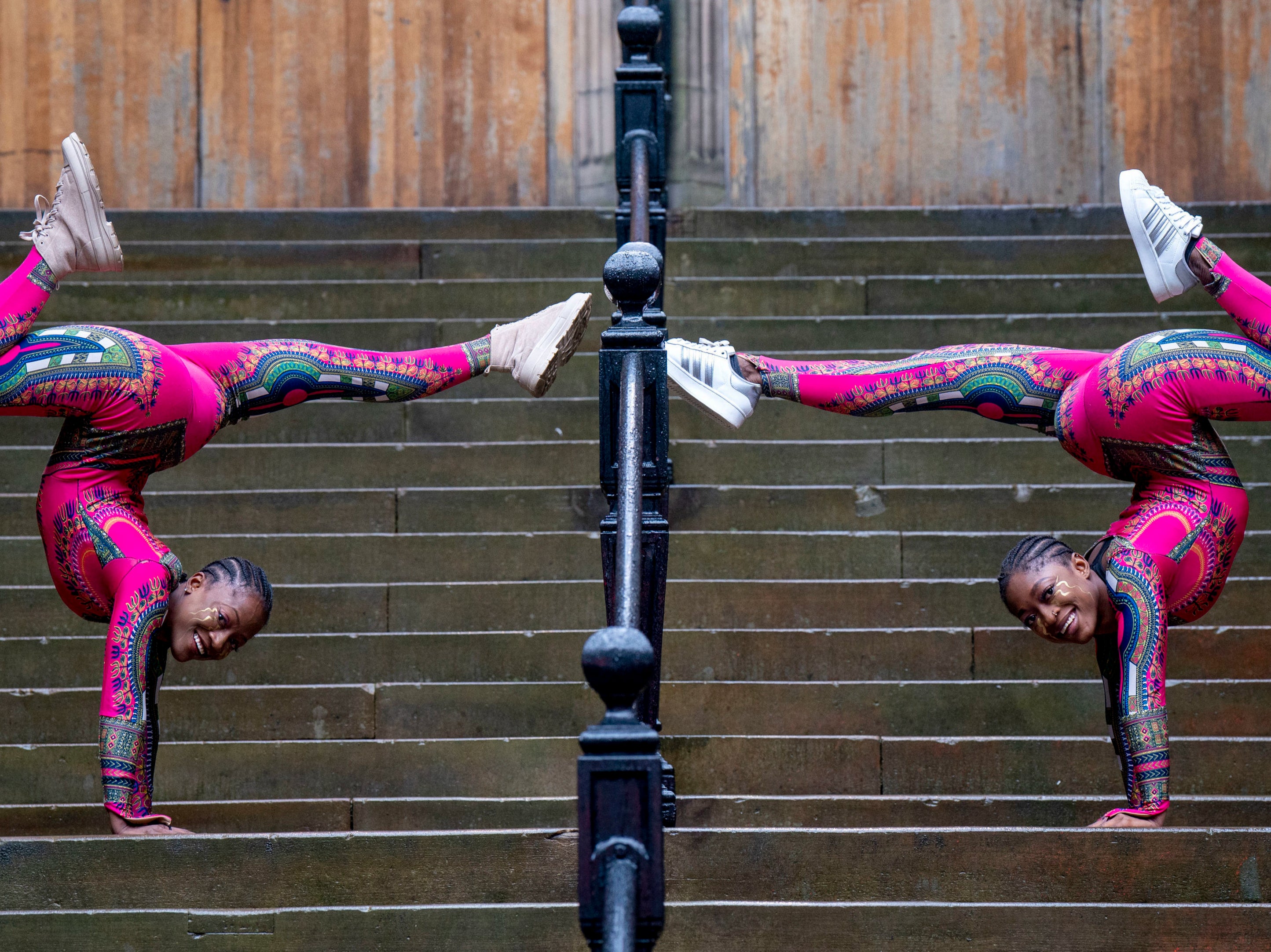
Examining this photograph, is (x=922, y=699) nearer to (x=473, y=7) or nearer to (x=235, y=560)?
(x=235, y=560)

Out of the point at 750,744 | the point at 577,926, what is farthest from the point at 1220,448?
the point at 577,926

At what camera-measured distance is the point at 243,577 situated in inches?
157

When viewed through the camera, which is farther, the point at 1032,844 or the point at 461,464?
the point at 461,464

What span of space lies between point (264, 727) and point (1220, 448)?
285 cm

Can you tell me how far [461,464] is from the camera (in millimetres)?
5797

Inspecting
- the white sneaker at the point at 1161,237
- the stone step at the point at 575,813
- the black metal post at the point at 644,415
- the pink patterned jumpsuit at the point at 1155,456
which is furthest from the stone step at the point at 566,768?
the white sneaker at the point at 1161,237

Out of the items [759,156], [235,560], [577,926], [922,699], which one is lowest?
[577,926]

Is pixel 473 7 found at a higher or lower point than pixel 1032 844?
higher

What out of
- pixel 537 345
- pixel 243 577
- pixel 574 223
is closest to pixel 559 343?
pixel 537 345

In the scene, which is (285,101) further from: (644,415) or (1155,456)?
(1155,456)

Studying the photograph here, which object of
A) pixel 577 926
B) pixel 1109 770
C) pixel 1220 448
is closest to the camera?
pixel 577 926

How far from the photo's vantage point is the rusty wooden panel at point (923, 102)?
873 cm

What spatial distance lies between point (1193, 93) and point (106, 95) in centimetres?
606

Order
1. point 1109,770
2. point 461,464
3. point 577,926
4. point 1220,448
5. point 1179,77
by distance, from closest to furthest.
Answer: point 577,926 → point 1220,448 → point 1109,770 → point 461,464 → point 1179,77
